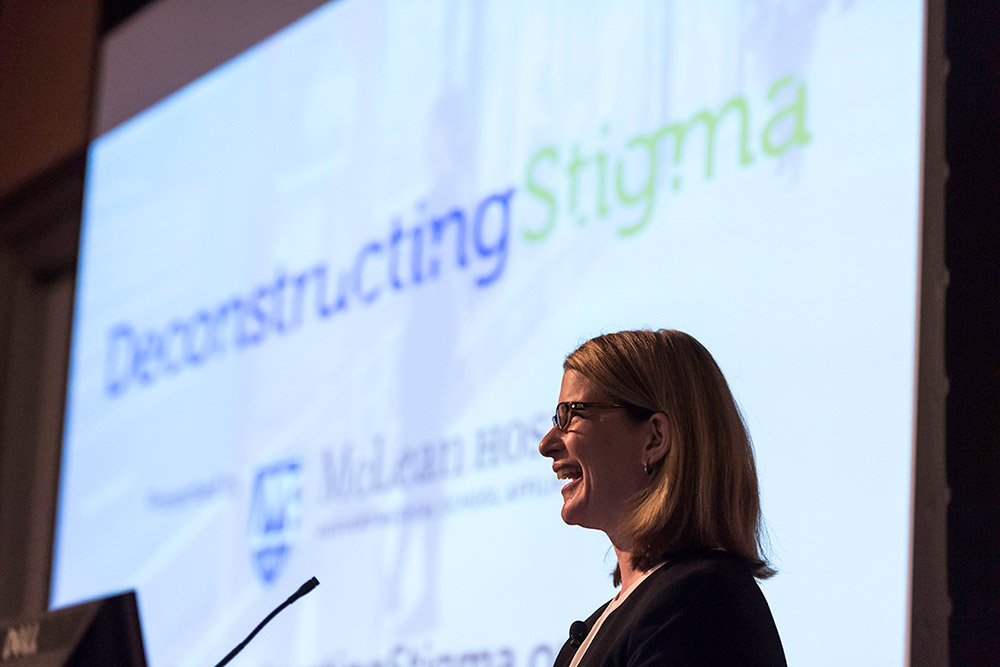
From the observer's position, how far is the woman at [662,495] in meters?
1.52

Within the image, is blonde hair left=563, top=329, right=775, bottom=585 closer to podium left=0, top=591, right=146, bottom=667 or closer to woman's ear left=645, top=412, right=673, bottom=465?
woman's ear left=645, top=412, right=673, bottom=465

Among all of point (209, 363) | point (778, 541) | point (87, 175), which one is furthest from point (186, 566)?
point (778, 541)

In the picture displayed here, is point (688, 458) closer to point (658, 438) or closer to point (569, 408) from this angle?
point (658, 438)

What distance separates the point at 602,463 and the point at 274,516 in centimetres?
174

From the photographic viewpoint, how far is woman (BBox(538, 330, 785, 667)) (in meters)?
1.52

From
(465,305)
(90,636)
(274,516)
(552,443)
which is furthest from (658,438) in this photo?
(274,516)

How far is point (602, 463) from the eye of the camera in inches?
69.9

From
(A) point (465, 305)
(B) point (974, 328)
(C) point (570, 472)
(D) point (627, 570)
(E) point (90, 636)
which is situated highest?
(A) point (465, 305)

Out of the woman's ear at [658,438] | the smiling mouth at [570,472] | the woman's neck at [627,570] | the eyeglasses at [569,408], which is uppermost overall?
the eyeglasses at [569,408]

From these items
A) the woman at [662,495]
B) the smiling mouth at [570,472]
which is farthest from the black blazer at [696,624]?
the smiling mouth at [570,472]

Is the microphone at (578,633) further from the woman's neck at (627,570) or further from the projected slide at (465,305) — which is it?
the projected slide at (465,305)

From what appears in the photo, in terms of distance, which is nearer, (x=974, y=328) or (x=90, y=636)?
(x=90, y=636)

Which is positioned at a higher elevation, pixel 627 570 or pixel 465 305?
pixel 465 305

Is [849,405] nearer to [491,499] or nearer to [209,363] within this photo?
[491,499]
